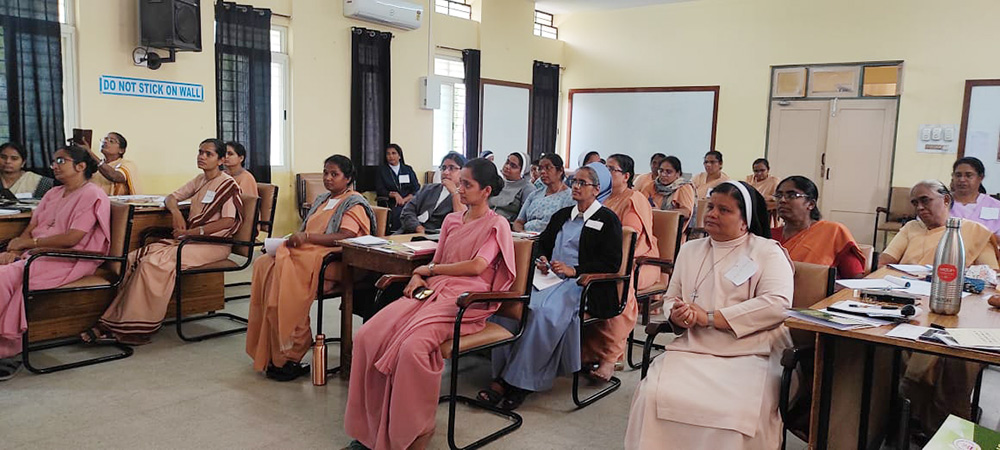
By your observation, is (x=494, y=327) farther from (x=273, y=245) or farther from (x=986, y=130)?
(x=986, y=130)

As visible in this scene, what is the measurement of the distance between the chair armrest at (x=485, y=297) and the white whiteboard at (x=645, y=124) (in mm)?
7133

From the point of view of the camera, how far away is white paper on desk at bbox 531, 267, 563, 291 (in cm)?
340

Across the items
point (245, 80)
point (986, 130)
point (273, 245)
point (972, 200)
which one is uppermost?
point (245, 80)

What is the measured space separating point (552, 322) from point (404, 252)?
2.39 ft

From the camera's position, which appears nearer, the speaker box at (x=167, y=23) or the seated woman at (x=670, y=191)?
the speaker box at (x=167, y=23)

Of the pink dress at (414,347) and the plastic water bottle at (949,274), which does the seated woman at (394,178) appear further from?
the plastic water bottle at (949,274)

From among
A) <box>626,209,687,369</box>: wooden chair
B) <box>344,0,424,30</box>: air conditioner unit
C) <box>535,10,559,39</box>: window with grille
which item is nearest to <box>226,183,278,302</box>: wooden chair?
<box>626,209,687,369</box>: wooden chair

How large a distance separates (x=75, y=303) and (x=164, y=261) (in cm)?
55

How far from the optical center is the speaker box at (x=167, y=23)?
582 cm

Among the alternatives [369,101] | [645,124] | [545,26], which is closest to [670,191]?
[369,101]

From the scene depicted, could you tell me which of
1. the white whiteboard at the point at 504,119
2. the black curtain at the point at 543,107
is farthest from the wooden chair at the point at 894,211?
the white whiteboard at the point at 504,119

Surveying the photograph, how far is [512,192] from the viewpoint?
5570 millimetres

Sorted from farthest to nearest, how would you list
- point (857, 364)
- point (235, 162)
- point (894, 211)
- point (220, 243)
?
point (894, 211)
point (235, 162)
point (220, 243)
point (857, 364)

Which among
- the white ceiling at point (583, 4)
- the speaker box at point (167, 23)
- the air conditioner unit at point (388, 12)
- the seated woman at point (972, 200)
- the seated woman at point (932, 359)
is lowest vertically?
the seated woman at point (932, 359)
